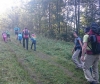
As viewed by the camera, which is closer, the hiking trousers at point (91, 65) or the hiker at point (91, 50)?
the hiker at point (91, 50)

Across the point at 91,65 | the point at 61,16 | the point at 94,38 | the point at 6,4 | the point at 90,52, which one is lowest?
the point at 91,65

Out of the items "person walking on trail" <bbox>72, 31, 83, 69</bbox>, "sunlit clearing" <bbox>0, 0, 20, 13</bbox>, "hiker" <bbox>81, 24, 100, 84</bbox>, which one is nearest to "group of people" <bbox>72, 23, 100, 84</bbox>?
"hiker" <bbox>81, 24, 100, 84</bbox>

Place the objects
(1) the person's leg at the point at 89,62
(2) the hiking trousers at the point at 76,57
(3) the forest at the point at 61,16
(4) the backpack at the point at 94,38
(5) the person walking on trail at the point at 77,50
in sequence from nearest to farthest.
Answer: (4) the backpack at the point at 94,38
(1) the person's leg at the point at 89,62
(5) the person walking on trail at the point at 77,50
(2) the hiking trousers at the point at 76,57
(3) the forest at the point at 61,16

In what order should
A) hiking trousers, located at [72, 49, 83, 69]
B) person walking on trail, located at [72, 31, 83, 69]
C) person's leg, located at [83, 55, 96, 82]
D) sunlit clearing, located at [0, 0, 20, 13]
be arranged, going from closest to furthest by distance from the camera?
person's leg, located at [83, 55, 96, 82] < person walking on trail, located at [72, 31, 83, 69] < hiking trousers, located at [72, 49, 83, 69] < sunlit clearing, located at [0, 0, 20, 13]

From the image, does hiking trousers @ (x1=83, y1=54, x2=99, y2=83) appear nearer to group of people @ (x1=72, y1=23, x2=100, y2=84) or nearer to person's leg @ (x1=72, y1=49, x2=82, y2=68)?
group of people @ (x1=72, y1=23, x2=100, y2=84)

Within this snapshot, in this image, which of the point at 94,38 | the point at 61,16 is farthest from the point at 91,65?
the point at 61,16

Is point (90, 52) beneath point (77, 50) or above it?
above

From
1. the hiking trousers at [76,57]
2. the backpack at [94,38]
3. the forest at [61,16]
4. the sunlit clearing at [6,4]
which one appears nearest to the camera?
the backpack at [94,38]

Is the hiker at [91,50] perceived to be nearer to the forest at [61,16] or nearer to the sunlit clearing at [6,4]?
the forest at [61,16]

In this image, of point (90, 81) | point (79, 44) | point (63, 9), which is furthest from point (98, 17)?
point (90, 81)

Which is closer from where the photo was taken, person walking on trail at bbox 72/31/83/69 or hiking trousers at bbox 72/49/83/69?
person walking on trail at bbox 72/31/83/69

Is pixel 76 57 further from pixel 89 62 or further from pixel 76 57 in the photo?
pixel 89 62

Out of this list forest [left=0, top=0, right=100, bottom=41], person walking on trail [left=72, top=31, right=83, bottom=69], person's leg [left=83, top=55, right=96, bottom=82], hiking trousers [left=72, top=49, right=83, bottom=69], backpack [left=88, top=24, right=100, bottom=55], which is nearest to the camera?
backpack [left=88, top=24, right=100, bottom=55]

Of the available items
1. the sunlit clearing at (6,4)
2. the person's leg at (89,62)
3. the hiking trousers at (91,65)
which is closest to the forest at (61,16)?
the sunlit clearing at (6,4)
